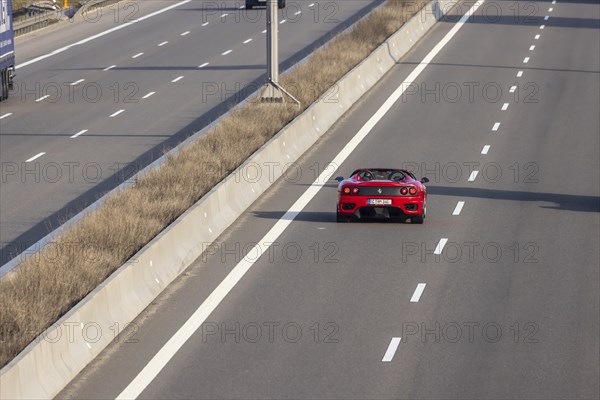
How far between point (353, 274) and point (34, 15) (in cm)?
4630

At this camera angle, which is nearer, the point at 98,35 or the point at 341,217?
the point at 341,217

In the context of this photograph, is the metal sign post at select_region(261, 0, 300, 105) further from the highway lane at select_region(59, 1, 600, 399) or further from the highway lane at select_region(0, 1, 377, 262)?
the highway lane at select_region(0, 1, 377, 262)

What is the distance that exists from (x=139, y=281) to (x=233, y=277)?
2.64m

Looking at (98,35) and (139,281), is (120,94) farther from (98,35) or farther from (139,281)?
(139,281)

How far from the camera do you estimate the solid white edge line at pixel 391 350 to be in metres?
17.9

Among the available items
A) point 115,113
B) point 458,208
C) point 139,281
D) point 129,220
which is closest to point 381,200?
point 458,208

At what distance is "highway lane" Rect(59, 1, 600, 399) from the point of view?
16953mm

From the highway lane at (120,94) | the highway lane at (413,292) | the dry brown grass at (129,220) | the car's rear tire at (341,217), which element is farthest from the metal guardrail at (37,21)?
the car's rear tire at (341,217)

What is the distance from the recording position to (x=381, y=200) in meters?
26.8

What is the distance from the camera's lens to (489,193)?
3086cm

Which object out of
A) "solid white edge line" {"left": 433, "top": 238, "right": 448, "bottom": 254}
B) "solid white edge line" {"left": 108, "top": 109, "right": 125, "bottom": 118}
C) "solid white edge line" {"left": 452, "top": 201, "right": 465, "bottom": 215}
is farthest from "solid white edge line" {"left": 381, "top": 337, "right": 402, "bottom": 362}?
"solid white edge line" {"left": 108, "top": 109, "right": 125, "bottom": 118}

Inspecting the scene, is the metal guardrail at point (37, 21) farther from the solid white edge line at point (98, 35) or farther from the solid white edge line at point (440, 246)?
the solid white edge line at point (440, 246)

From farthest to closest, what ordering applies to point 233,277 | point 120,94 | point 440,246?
1. point 120,94
2. point 440,246
3. point 233,277

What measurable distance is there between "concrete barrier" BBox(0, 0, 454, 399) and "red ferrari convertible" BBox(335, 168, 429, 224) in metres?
2.08
